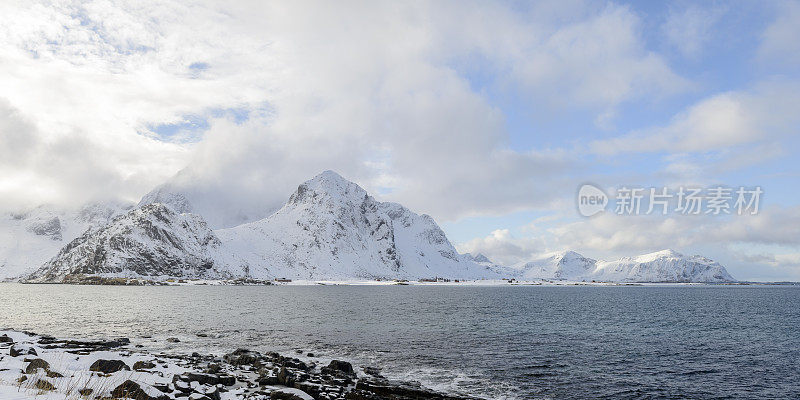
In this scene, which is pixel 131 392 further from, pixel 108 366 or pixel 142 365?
pixel 142 365

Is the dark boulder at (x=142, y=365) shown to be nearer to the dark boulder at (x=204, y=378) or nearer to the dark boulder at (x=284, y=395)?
the dark boulder at (x=204, y=378)

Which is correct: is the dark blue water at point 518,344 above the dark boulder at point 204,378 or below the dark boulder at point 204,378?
below

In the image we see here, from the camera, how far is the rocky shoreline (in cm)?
2203

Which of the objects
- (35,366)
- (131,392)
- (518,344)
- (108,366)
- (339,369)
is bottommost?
(518,344)

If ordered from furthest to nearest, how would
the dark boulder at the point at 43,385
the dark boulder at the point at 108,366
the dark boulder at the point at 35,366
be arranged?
the dark boulder at the point at 108,366
the dark boulder at the point at 35,366
the dark boulder at the point at 43,385

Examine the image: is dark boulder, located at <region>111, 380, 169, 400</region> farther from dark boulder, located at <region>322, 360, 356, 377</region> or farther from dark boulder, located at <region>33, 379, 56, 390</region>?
dark boulder, located at <region>322, 360, 356, 377</region>

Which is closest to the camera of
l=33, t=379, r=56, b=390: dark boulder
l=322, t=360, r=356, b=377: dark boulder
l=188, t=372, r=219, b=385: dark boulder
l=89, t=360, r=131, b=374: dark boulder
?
l=33, t=379, r=56, b=390: dark boulder

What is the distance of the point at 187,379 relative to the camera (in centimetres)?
2841

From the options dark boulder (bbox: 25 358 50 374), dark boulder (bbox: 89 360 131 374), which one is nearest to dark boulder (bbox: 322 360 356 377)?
dark boulder (bbox: 89 360 131 374)

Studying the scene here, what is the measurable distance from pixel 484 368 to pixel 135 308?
8741 centimetres

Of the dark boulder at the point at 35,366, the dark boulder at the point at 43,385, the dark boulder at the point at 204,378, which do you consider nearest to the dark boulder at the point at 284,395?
the dark boulder at the point at 204,378

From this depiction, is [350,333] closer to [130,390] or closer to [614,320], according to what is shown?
[130,390]

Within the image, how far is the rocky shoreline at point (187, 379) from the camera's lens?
22031 mm

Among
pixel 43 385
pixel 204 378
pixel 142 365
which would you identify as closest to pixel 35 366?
pixel 142 365
